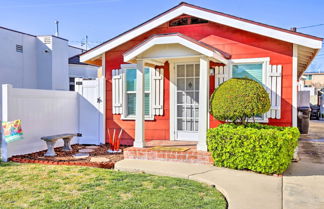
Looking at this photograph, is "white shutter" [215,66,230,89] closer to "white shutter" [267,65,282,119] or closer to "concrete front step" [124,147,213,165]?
"white shutter" [267,65,282,119]

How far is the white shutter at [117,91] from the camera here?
8.95 metres

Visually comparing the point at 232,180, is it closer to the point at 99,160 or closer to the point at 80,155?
the point at 99,160

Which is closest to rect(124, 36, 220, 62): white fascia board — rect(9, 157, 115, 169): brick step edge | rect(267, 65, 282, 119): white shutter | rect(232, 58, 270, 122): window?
rect(232, 58, 270, 122): window

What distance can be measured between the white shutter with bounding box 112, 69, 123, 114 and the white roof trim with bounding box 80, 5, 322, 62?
0.80 m

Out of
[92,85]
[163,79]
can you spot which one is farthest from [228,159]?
[92,85]

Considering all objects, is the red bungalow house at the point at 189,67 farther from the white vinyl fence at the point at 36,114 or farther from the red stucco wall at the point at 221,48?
the white vinyl fence at the point at 36,114

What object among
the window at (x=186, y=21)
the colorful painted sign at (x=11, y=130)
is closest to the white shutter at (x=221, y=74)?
the window at (x=186, y=21)

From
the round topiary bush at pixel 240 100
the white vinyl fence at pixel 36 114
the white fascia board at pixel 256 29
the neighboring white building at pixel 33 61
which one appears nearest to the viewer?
the round topiary bush at pixel 240 100

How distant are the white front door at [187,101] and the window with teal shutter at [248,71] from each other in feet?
3.56

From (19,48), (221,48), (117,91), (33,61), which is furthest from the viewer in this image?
(33,61)

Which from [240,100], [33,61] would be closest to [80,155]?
[240,100]

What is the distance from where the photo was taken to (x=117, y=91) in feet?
29.5

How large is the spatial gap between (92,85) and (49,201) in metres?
5.55

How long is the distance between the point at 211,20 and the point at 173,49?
5.36ft
